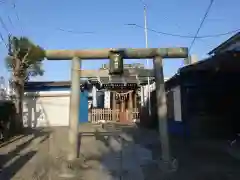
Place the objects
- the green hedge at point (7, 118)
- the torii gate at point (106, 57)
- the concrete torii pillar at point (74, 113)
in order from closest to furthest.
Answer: the torii gate at point (106, 57) < the concrete torii pillar at point (74, 113) < the green hedge at point (7, 118)

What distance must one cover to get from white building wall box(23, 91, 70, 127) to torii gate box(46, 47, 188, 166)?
18452 millimetres

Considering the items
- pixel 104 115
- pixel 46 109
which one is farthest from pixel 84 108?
pixel 46 109

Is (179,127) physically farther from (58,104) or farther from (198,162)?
(58,104)

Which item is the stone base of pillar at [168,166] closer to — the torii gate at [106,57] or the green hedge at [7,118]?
the torii gate at [106,57]

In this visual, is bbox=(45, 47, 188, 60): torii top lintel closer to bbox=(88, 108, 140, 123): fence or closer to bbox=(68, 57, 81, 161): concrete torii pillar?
bbox=(68, 57, 81, 161): concrete torii pillar

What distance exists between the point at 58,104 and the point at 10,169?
19710 mm

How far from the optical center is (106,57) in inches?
385

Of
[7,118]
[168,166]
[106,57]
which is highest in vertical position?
[106,57]

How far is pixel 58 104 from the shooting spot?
1117 inches

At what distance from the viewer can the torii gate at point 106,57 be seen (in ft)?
30.2

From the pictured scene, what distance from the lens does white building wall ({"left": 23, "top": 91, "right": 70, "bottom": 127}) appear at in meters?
27.5

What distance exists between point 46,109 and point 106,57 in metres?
19.3

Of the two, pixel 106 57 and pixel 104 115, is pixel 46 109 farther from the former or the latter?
pixel 106 57

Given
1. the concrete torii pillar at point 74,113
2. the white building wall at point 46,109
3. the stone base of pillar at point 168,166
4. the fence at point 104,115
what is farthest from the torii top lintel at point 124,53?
the fence at point 104,115
